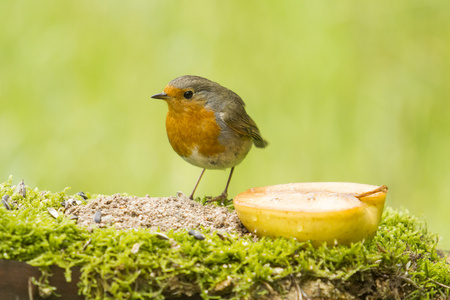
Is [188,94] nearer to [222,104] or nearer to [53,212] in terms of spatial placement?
[222,104]

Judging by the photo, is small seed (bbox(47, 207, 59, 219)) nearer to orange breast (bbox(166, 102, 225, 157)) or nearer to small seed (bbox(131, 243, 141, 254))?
small seed (bbox(131, 243, 141, 254))

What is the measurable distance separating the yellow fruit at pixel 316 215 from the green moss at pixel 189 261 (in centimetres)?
7

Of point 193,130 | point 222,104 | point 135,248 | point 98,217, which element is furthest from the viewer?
point 222,104

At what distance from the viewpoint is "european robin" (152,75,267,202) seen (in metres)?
4.19

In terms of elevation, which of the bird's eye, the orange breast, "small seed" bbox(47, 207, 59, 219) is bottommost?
"small seed" bbox(47, 207, 59, 219)

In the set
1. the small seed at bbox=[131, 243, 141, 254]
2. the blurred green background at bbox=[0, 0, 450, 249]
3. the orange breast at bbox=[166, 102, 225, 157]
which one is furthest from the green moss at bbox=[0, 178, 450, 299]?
the blurred green background at bbox=[0, 0, 450, 249]

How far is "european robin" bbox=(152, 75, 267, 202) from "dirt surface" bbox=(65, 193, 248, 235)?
61 centimetres

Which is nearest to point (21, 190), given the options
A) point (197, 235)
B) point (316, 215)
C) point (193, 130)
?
point (193, 130)

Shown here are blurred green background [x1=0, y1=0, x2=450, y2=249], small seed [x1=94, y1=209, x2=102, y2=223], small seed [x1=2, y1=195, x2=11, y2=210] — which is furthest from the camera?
blurred green background [x1=0, y1=0, x2=450, y2=249]

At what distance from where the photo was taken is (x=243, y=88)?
643 cm

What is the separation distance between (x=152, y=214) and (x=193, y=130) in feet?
3.29

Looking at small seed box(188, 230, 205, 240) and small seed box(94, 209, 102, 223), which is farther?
small seed box(94, 209, 102, 223)

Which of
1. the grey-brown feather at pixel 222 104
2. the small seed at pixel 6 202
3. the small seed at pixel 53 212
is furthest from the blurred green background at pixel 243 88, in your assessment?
the small seed at pixel 53 212

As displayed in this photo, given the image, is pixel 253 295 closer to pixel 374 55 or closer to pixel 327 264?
pixel 327 264
